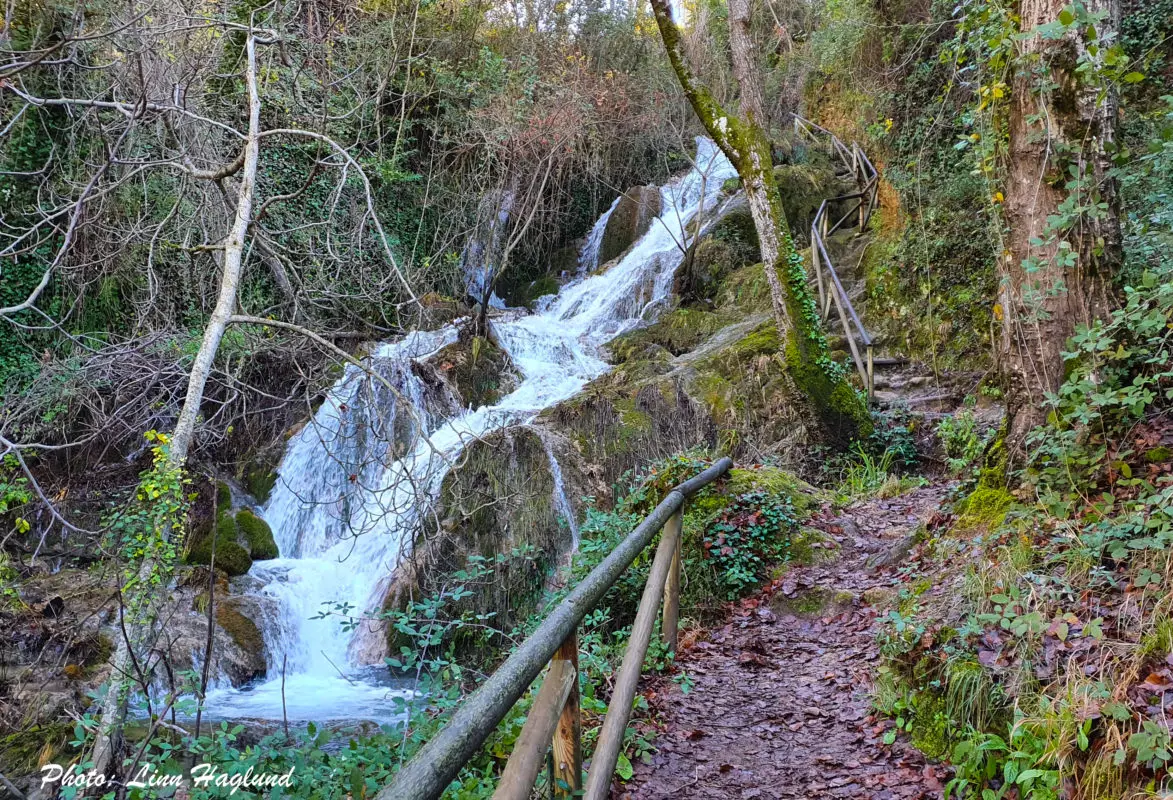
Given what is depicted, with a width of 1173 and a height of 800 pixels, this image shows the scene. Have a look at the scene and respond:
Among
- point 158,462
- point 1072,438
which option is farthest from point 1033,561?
point 158,462

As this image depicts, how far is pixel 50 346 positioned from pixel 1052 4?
1257cm

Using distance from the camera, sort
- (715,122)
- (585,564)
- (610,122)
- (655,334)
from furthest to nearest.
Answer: (610,122)
(655,334)
(715,122)
(585,564)

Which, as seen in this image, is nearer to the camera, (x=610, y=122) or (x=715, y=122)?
(x=715, y=122)

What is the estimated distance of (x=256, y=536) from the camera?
883 centimetres

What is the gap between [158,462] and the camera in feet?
12.5

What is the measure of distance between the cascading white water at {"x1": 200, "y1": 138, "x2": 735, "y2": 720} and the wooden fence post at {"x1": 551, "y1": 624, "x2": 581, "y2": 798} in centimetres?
207

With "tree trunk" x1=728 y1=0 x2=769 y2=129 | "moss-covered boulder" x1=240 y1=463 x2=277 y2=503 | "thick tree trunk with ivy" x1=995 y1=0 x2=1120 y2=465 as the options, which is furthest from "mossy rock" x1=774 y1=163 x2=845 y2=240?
"moss-covered boulder" x1=240 y1=463 x2=277 y2=503

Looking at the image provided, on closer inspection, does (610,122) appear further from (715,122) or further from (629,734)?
(629,734)

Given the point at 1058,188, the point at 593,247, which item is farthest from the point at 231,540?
the point at 593,247

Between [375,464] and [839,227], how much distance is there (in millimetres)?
10547

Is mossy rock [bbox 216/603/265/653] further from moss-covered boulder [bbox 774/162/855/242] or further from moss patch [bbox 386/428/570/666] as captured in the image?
moss-covered boulder [bbox 774/162/855/242]

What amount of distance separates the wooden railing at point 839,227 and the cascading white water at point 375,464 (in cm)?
286

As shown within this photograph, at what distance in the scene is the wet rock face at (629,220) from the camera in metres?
16.7

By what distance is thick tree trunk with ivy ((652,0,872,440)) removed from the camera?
8.21 meters
